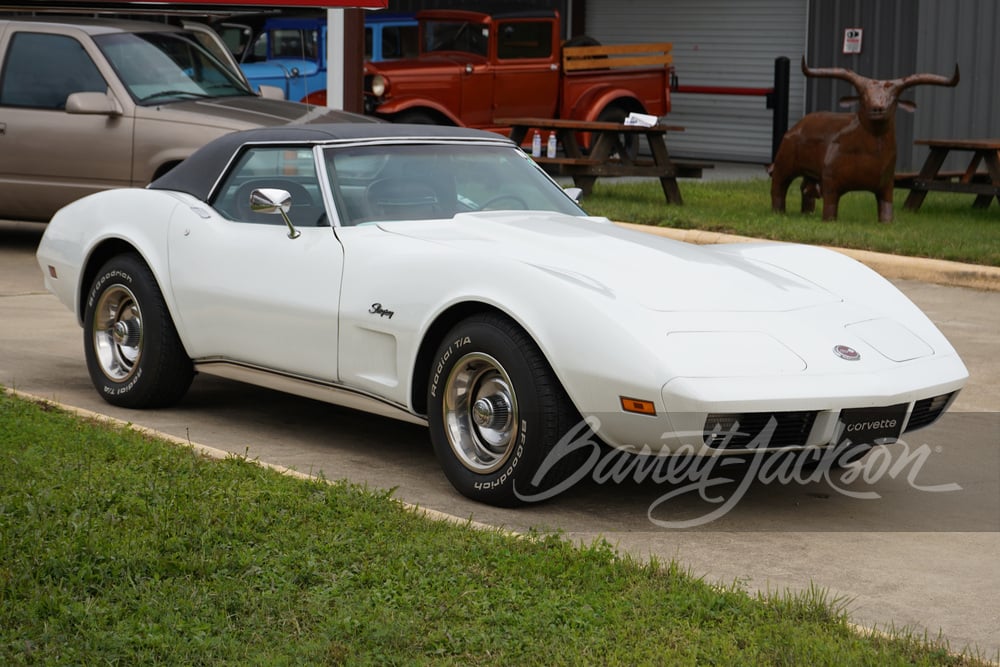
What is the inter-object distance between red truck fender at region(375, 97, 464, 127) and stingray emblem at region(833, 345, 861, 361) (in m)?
12.9

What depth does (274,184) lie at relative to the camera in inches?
258

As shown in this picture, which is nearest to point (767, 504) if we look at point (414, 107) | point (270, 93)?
point (270, 93)

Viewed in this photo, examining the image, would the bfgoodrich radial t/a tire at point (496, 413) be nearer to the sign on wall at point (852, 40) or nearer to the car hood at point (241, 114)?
the car hood at point (241, 114)

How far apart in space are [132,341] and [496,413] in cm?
220

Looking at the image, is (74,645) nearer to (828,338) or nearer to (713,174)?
(828,338)

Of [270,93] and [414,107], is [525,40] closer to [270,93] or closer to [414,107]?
[414,107]

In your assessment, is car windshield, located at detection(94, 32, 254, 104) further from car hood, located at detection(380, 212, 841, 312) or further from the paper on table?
car hood, located at detection(380, 212, 841, 312)

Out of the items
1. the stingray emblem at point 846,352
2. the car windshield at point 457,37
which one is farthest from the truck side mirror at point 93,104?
the car windshield at point 457,37

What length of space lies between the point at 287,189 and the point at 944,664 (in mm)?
3589

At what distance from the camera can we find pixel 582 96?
778 inches

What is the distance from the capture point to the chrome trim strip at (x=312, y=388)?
580 centimetres

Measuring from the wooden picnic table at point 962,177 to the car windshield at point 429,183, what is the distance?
787cm

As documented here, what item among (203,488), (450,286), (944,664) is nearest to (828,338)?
(450,286)

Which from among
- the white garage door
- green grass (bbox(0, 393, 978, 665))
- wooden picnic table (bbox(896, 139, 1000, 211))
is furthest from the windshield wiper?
the white garage door
